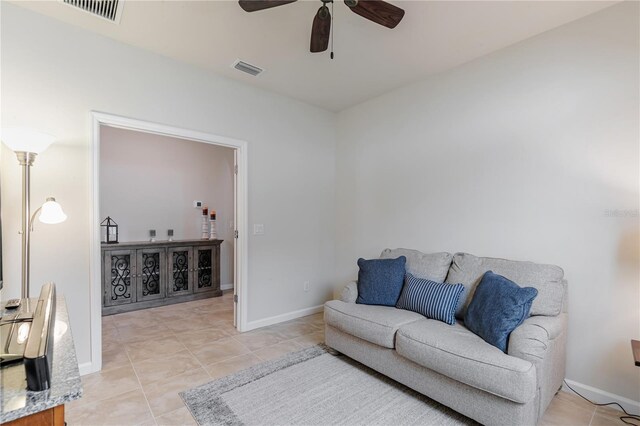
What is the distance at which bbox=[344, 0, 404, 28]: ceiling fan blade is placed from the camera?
69.1 inches

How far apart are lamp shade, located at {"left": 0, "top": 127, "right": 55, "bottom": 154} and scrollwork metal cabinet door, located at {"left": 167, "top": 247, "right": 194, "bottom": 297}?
2570mm

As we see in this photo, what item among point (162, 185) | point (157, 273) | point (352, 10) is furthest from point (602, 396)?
point (162, 185)

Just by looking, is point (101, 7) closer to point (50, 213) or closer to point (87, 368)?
point (50, 213)

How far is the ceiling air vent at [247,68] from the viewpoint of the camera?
2978 millimetres

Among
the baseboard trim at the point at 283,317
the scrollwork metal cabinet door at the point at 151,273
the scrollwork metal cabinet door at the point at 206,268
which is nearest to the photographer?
the baseboard trim at the point at 283,317

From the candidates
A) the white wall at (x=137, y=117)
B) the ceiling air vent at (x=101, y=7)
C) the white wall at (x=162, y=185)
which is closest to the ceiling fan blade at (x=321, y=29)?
the ceiling air vent at (x=101, y=7)

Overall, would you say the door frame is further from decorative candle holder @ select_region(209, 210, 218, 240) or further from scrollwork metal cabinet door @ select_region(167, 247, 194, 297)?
decorative candle holder @ select_region(209, 210, 218, 240)

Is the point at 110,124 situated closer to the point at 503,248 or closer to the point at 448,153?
the point at 448,153

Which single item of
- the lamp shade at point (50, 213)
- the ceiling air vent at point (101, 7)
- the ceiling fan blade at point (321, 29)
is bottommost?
the lamp shade at point (50, 213)

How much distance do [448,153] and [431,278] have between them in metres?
1.26

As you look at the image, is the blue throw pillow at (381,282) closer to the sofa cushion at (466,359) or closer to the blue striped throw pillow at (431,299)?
the blue striped throw pillow at (431,299)

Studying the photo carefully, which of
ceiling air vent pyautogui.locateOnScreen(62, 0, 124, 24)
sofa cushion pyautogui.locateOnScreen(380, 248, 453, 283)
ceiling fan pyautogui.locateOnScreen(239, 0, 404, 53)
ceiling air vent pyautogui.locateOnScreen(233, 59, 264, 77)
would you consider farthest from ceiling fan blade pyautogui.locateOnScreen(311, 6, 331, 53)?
sofa cushion pyautogui.locateOnScreen(380, 248, 453, 283)

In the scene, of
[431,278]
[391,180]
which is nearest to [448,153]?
[391,180]

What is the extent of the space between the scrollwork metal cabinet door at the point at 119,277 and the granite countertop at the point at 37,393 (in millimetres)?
3574
